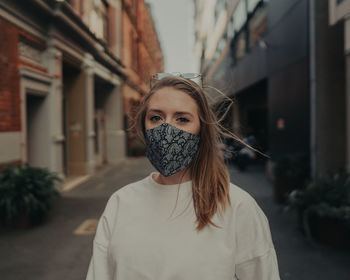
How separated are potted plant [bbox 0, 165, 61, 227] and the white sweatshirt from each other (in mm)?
4584

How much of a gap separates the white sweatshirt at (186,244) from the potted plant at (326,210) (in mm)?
3611

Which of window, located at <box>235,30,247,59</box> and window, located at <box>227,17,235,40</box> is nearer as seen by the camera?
window, located at <box>235,30,247,59</box>

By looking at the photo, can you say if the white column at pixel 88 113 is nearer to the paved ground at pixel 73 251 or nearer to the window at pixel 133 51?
the paved ground at pixel 73 251

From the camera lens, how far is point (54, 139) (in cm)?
882

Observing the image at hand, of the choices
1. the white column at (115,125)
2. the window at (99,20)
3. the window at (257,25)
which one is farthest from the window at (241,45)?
the white column at (115,125)

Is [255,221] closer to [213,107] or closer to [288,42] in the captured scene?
[213,107]

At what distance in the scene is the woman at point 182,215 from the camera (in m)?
1.34

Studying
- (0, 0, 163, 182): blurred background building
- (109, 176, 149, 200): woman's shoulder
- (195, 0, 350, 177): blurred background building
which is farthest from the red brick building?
(109, 176, 149, 200): woman's shoulder

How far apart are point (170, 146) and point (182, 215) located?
0.31 m

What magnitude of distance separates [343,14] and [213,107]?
525cm

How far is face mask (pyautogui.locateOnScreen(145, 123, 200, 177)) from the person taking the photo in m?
1.46

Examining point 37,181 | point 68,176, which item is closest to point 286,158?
point 37,181

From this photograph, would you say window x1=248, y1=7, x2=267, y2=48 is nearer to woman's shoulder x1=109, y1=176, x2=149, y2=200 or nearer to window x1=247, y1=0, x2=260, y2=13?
window x1=247, y1=0, x2=260, y2=13

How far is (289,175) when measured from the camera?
272 inches
